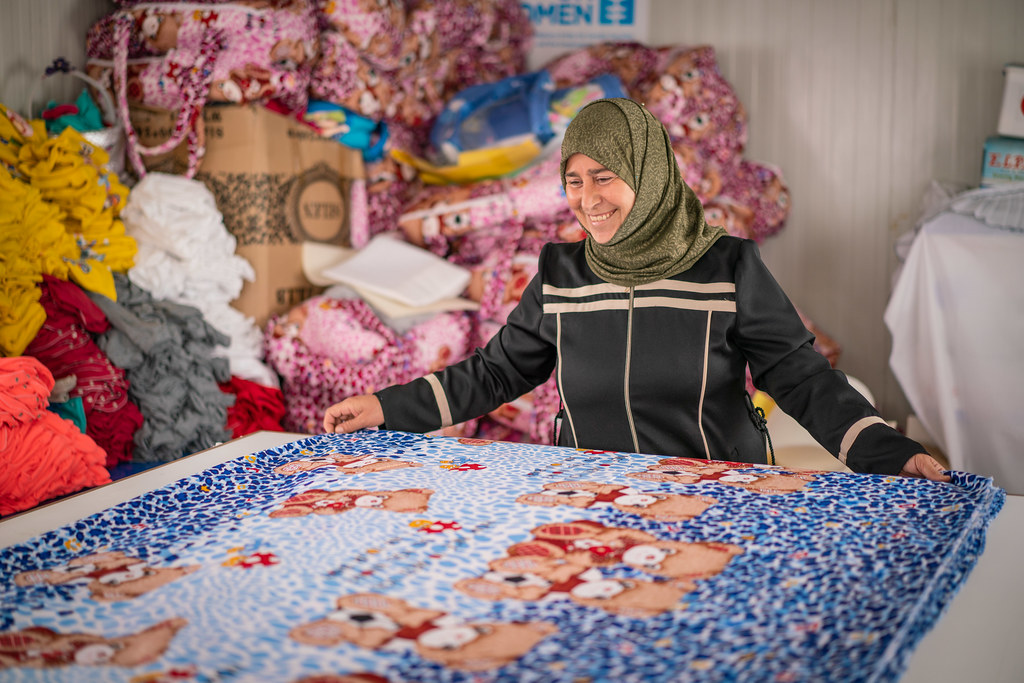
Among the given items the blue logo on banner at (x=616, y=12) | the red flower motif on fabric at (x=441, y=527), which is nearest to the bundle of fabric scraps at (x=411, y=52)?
the blue logo on banner at (x=616, y=12)

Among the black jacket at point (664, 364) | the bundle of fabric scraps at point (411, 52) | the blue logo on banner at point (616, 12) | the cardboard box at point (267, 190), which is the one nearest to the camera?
the black jacket at point (664, 364)

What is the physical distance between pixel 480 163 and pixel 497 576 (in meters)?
2.37

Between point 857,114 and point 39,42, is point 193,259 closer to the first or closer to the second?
point 39,42

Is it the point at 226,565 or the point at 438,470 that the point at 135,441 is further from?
the point at 226,565

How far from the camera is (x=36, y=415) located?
67.5 inches

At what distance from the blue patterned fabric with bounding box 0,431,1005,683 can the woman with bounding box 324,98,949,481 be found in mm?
305

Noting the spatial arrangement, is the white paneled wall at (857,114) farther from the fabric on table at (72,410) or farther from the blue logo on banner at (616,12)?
the fabric on table at (72,410)

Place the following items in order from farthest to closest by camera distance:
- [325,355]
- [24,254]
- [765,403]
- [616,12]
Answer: [616,12]
[325,355]
[765,403]
[24,254]

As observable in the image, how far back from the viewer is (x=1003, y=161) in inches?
118

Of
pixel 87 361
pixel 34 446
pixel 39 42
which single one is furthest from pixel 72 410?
pixel 39 42

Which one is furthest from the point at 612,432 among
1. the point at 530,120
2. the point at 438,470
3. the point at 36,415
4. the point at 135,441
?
the point at 530,120

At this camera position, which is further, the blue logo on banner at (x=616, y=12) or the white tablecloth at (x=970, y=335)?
the blue logo on banner at (x=616, y=12)

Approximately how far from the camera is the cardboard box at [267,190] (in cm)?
258

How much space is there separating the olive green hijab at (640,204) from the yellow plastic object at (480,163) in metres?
1.39
